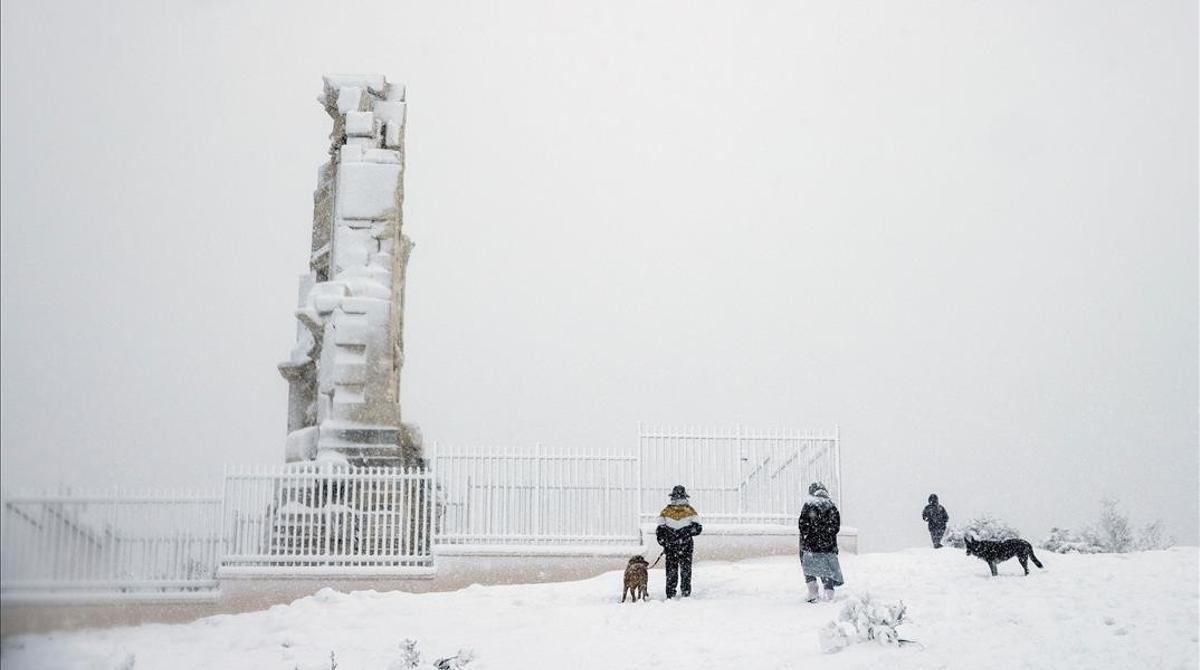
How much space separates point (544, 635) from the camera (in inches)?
526

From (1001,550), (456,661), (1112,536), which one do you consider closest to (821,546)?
(1001,550)

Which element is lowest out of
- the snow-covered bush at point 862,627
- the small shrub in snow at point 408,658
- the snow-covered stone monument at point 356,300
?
the small shrub in snow at point 408,658

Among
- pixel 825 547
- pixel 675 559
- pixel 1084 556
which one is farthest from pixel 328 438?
pixel 1084 556

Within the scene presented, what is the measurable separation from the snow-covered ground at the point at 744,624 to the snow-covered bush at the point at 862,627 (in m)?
0.12

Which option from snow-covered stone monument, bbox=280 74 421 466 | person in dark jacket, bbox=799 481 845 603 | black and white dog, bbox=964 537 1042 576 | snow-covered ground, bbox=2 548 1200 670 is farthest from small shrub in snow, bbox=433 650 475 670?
black and white dog, bbox=964 537 1042 576

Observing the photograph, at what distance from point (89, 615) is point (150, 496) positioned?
13.8 meters

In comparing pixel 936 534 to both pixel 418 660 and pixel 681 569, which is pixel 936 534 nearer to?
pixel 681 569

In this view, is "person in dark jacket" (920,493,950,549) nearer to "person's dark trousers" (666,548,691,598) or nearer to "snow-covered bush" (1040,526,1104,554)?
"snow-covered bush" (1040,526,1104,554)

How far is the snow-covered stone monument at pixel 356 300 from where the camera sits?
18625mm

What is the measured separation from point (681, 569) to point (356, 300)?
7090 millimetres

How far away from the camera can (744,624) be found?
13125 mm

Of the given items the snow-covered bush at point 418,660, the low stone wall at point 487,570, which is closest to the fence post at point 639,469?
the low stone wall at point 487,570

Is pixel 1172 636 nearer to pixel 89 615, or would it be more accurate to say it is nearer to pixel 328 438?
pixel 89 615

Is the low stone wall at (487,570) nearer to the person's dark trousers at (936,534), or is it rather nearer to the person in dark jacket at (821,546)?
the person in dark jacket at (821,546)
